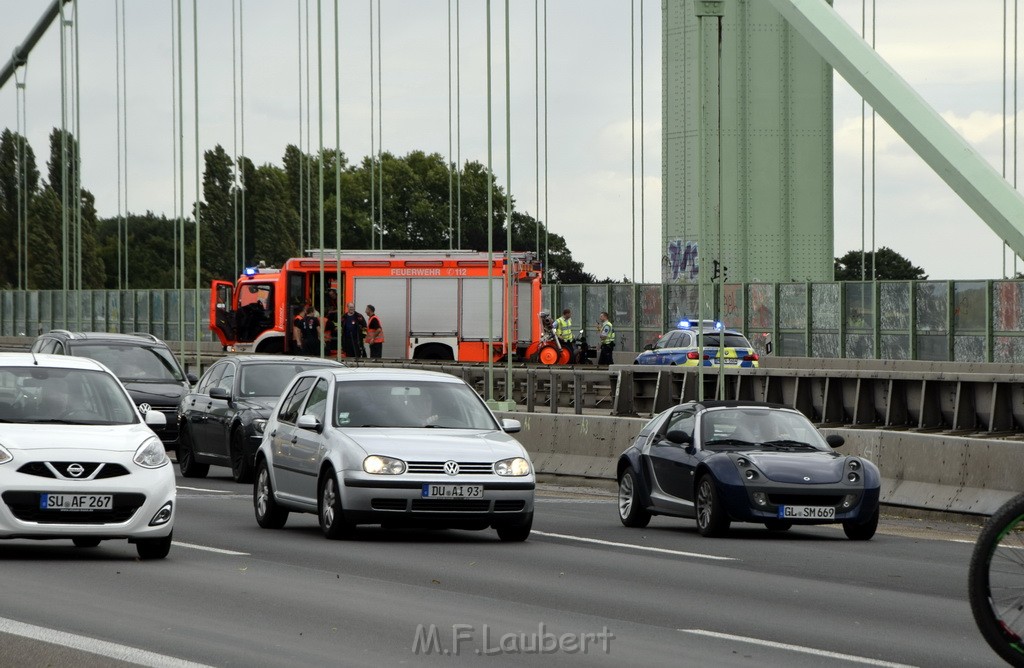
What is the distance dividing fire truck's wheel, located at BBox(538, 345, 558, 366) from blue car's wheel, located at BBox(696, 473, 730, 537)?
110 feet

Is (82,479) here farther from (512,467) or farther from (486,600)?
(512,467)

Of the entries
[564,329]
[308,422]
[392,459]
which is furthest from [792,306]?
[392,459]

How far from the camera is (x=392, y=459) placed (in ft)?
50.1

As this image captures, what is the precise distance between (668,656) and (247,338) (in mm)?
42678

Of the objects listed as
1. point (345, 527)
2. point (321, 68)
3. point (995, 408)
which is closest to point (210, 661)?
point (345, 527)

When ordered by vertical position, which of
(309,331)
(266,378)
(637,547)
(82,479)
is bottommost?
(637,547)

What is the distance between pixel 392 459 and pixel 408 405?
49.4 inches

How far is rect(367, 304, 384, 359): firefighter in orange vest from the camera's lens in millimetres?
46500

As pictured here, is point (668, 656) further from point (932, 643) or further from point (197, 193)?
point (197, 193)

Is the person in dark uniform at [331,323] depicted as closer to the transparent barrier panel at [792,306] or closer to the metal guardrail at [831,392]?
the metal guardrail at [831,392]

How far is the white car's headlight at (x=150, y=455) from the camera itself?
13280mm

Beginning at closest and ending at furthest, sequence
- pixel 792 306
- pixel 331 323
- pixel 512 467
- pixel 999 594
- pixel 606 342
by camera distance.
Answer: pixel 999 594 → pixel 512 467 → pixel 331 323 → pixel 606 342 → pixel 792 306

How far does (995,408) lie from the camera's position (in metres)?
26.9

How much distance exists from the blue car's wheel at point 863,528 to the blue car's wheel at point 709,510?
3.54 ft
